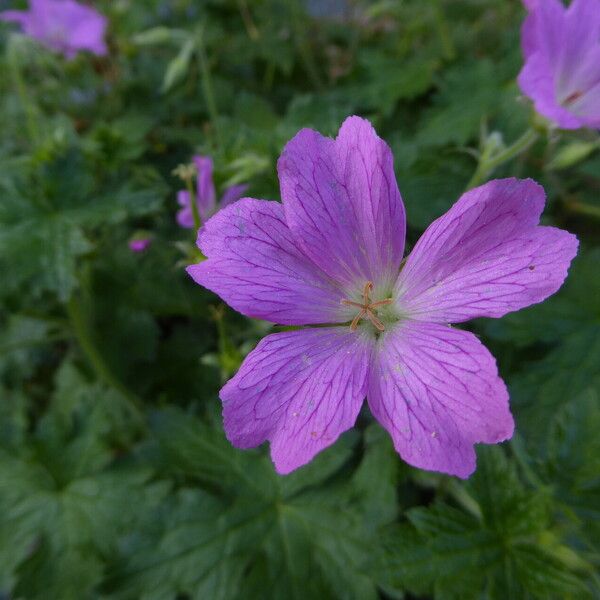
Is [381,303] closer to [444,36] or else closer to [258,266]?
[258,266]

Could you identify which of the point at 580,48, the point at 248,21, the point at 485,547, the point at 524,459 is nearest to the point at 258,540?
the point at 485,547

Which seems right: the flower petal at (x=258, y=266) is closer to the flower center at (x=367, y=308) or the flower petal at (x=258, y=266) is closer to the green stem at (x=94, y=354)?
the flower center at (x=367, y=308)

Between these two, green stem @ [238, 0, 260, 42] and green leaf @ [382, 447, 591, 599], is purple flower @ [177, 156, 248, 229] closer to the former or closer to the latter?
green leaf @ [382, 447, 591, 599]

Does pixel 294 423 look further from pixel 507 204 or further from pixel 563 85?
pixel 563 85

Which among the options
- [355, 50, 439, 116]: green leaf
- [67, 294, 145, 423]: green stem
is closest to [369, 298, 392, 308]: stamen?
[67, 294, 145, 423]: green stem

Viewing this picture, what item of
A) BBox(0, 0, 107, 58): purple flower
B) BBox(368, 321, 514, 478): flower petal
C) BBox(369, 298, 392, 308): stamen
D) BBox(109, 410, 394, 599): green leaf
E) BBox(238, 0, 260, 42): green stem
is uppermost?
BBox(0, 0, 107, 58): purple flower

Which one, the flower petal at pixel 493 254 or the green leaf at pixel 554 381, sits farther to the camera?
the green leaf at pixel 554 381

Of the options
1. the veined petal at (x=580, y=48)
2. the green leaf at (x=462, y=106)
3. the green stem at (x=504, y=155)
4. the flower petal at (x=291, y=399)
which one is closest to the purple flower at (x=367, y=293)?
the flower petal at (x=291, y=399)
